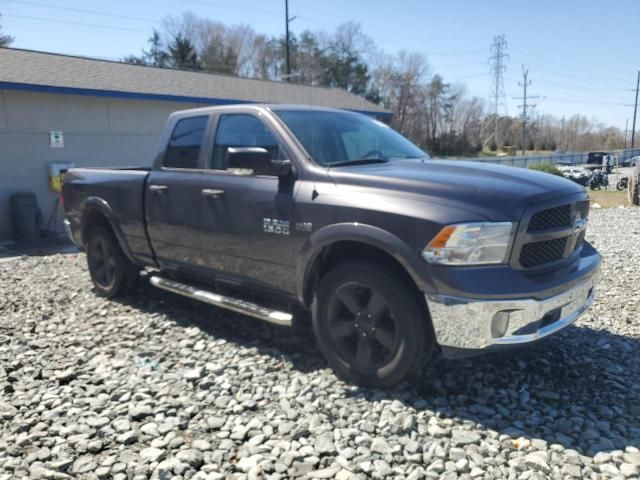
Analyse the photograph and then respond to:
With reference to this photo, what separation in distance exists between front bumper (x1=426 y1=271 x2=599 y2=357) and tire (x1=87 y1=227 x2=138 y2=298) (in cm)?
388

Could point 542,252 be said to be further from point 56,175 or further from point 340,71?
point 340,71

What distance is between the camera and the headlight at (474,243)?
316 centimetres

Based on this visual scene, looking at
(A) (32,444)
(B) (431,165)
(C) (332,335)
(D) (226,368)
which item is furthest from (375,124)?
(A) (32,444)

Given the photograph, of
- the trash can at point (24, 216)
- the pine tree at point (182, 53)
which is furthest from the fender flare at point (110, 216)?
the pine tree at point (182, 53)

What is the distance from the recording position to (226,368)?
418 cm

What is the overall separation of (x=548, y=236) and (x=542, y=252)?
11 centimetres

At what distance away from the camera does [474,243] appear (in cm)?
317

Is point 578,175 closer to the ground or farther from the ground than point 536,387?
farther from the ground

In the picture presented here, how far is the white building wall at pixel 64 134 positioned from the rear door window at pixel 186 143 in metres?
8.08

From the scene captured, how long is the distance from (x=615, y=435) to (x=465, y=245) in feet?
4.64

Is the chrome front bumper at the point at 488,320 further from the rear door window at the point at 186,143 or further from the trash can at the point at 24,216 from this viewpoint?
the trash can at the point at 24,216

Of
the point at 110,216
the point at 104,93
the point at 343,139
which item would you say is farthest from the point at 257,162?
the point at 104,93

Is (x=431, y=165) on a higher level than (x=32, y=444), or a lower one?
higher

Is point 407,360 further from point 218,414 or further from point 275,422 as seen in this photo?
point 218,414
